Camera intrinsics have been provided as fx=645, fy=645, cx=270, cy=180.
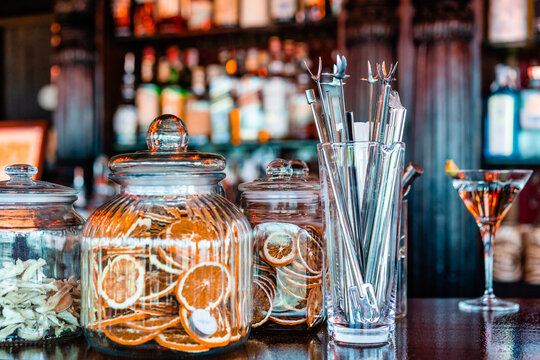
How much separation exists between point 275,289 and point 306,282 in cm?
3

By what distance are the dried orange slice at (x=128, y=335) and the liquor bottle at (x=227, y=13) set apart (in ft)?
6.48

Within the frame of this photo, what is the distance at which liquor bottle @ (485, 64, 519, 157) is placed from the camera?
2064 millimetres

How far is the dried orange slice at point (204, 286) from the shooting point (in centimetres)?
58

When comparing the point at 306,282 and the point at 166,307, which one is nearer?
the point at 166,307

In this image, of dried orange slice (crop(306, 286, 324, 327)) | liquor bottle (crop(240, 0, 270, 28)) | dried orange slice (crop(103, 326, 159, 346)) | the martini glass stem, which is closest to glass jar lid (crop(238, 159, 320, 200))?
dried orange slice (crop(306, 286, 324, 327))

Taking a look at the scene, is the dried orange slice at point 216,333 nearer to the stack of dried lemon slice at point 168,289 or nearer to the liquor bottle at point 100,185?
the stack of dried lemon slice at point 168,289

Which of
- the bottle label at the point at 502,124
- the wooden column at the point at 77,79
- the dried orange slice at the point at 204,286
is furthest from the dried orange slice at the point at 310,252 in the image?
the wooden column at the point at 77,79

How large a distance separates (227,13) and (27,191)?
6.23ft

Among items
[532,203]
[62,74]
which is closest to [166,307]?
[532,203]

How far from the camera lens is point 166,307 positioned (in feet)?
1.89

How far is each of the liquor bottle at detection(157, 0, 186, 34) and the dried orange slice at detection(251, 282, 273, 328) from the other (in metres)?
2.02

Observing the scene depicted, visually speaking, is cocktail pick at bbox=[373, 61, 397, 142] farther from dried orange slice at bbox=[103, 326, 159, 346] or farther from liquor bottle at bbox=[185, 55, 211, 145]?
liquor bottle at bbox=[185, 55, 211, 145]

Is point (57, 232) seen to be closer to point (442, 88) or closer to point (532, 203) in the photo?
point (442, 88)

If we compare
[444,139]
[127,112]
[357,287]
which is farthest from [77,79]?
[357,287]
